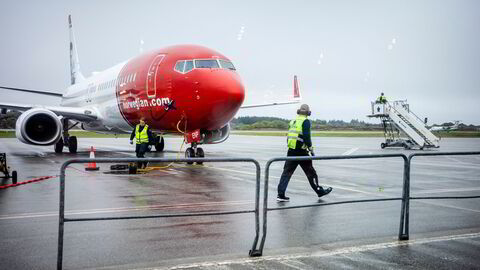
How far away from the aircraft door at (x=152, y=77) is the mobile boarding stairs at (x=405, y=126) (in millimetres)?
17339

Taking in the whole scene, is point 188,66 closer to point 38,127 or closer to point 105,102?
point 105,102

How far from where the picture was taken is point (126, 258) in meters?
5.28

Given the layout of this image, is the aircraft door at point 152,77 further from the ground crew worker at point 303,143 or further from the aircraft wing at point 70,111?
the ground crew worker at point 303,143

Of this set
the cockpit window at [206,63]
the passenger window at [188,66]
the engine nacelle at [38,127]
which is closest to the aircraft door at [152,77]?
the passenger window at [188,66]

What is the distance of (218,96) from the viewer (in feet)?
53.2

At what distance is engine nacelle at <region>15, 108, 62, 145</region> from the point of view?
64.8ft

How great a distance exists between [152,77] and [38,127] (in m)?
6.02

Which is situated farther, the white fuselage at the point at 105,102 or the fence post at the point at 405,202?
the white fuselage at the point at 105,102

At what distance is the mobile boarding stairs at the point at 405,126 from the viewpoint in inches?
1188

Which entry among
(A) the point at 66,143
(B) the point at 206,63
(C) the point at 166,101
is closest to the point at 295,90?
(B) the point at 206,63

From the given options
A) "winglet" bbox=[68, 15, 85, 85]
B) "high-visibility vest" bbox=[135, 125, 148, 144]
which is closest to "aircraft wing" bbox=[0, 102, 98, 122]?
"high-visibility vest" bbox=[135, 125, 148, 144]

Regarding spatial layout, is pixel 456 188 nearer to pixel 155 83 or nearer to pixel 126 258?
pixel 126 258

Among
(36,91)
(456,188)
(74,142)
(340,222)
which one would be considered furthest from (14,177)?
(36,91)

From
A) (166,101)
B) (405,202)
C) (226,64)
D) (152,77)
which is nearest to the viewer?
(405,202)
